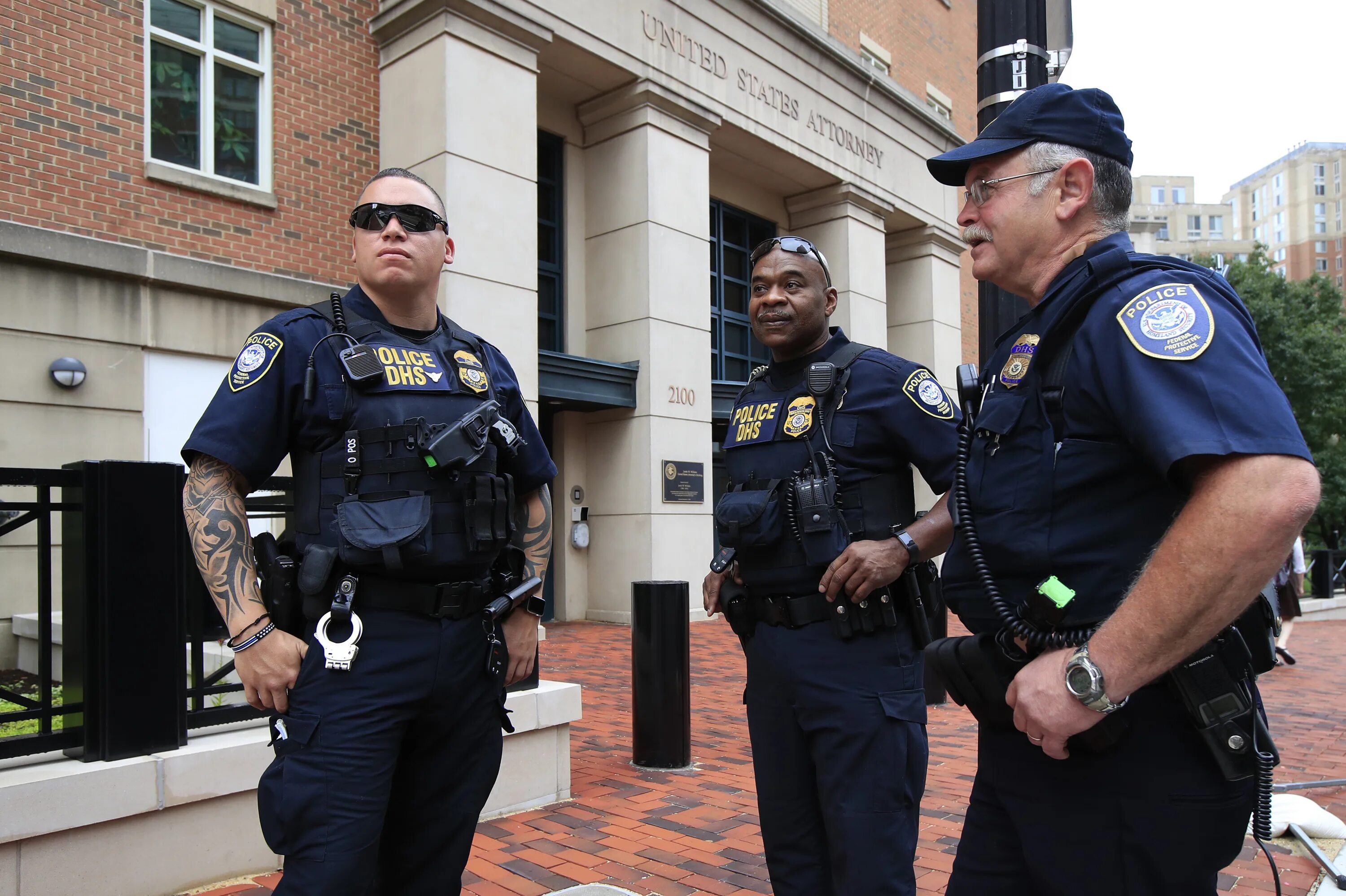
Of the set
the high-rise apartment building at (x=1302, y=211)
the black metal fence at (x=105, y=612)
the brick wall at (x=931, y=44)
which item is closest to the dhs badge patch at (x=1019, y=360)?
the black metal fence at (x=105, y=612)

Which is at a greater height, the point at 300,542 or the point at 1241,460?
the point at 1241,460

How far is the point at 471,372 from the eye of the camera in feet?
8.78

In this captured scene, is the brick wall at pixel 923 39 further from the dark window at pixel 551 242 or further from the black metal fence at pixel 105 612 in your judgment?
the black metal fence at pixel 105 612

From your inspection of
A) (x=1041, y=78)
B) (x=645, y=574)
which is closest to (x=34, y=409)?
(x=645, y=574)

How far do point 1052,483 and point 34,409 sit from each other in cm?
864

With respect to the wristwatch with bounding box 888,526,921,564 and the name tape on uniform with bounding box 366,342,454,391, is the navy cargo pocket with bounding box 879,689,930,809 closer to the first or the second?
the wristwatch with bounding box 888,526,921,564

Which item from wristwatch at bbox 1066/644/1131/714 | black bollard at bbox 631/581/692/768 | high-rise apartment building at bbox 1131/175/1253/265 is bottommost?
black bollard at bbox 631/581/692/768

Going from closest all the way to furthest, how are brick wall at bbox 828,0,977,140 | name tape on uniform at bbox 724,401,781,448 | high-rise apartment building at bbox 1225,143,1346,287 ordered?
name tape on uniform at bbox 724,401,781,448 → brick wall at bbox 828,0,977,140 → high-rise apartment building at bbox 1225,143,1346,287

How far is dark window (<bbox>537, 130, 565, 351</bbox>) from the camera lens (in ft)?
41.5

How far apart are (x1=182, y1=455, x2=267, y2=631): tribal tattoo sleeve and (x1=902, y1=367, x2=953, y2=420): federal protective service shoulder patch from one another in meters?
1.94

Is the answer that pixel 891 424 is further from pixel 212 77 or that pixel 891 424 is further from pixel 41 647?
pixel 212 77

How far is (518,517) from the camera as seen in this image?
9.86 ft

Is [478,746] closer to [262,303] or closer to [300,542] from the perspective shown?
[300,542]

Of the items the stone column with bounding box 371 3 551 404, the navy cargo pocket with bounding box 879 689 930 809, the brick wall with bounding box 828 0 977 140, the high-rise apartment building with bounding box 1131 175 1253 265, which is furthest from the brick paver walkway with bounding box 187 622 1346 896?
the high-rise apartment building with bounding box 1131 175 1253 265
